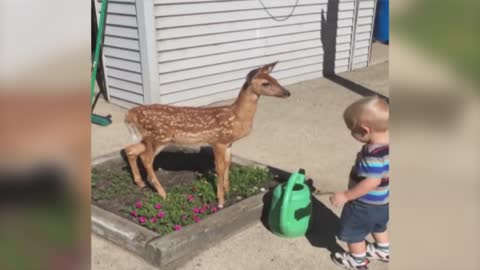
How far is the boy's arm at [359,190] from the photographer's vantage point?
9.25 ft

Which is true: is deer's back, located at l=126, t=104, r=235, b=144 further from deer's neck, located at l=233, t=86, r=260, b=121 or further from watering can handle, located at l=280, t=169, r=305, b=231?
watering can handle, located at l=280, t=169, r=305, b=231

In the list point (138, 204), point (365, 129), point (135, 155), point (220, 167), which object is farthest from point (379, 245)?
point (135, 155)

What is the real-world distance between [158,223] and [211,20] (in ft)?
14.1

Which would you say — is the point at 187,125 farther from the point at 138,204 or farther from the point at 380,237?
the point at 380,237

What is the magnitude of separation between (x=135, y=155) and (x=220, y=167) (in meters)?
0.73

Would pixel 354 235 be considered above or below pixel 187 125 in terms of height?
below

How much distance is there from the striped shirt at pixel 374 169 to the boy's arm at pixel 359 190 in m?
0.03

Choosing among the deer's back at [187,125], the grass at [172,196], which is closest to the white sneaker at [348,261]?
the grass at [172,196]

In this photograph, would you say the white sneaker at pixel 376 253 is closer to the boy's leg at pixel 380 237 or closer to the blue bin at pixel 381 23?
the boy's leg at pixel 380 237

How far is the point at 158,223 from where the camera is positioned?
138 inches

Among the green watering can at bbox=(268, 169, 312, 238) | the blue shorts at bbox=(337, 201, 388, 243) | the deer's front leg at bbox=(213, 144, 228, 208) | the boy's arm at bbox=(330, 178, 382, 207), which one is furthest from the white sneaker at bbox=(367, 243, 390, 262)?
the deer's front leg at bbox=(213, 144, 228, 208)

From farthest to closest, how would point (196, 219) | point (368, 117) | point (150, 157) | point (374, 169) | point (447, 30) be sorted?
point (150, 157)
point (196, 219)
point (374, 169)
point (368, 117)
point (447, 30)

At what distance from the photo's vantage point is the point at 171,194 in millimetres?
4008

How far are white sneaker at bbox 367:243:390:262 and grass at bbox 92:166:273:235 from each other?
1.07 m
